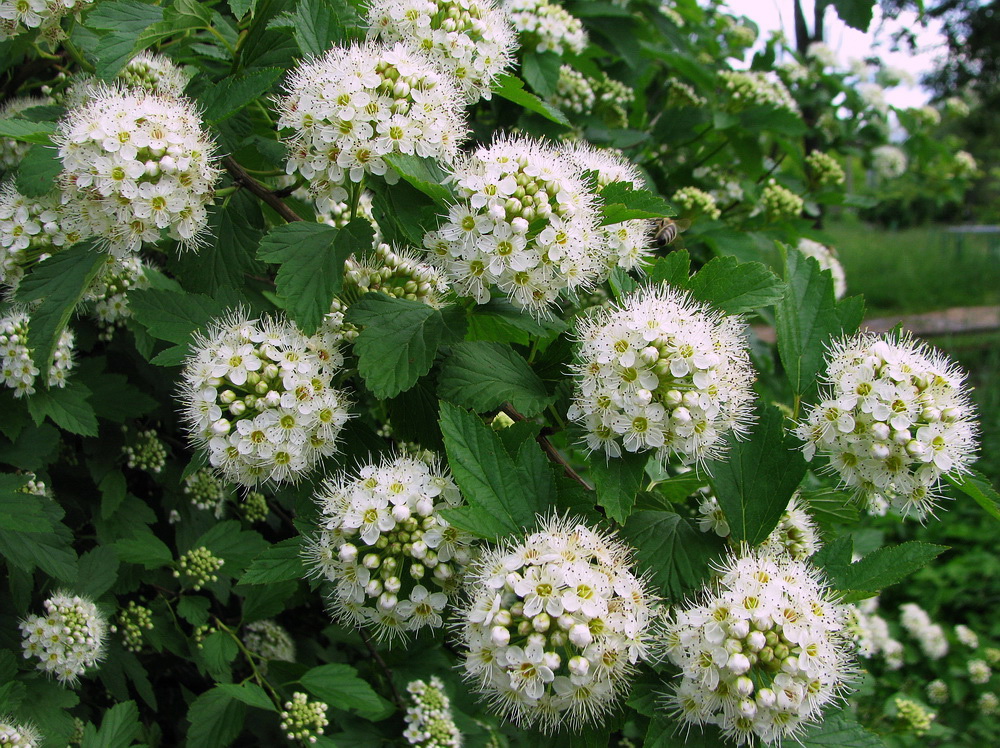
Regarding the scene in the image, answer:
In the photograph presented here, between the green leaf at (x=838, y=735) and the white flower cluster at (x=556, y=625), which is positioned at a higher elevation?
the white flower cluster at (x=556, y=625)

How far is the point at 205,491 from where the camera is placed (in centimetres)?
254

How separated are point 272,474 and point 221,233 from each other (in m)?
0.65

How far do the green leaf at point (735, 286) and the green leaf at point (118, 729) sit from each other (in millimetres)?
1892

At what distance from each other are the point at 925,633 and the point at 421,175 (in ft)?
16.0

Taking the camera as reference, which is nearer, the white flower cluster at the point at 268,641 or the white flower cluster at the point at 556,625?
the white flower cluster at the point at 556,625

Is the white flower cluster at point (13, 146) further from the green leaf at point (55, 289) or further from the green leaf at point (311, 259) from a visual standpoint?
the green leaf at point (311, 259)

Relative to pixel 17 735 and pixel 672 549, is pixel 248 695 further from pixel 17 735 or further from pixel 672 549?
pixel 672 549

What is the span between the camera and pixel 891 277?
41.9 ft

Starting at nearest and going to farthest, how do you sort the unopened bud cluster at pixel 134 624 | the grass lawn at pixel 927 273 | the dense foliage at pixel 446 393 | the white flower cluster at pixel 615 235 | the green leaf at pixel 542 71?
the dense foliage at pixel 446 393 → the white flower cluster at pixel 615 235 → the unopened bud cluster at pixel 134 624 → the green leaf at pixel 542 71 → the grass lawn at pixel 927 273

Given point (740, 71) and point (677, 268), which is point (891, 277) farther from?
point (677, 268)

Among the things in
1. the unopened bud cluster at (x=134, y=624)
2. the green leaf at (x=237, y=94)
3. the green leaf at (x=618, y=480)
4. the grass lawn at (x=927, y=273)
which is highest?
the green leaf at (x=237, y=94)

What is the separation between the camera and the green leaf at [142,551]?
7.54ft

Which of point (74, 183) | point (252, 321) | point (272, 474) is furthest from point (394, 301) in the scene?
point (74, 183)

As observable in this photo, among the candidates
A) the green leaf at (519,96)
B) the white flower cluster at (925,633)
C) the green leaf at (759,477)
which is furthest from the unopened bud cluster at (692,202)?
the white flower cluster at (925,633)
